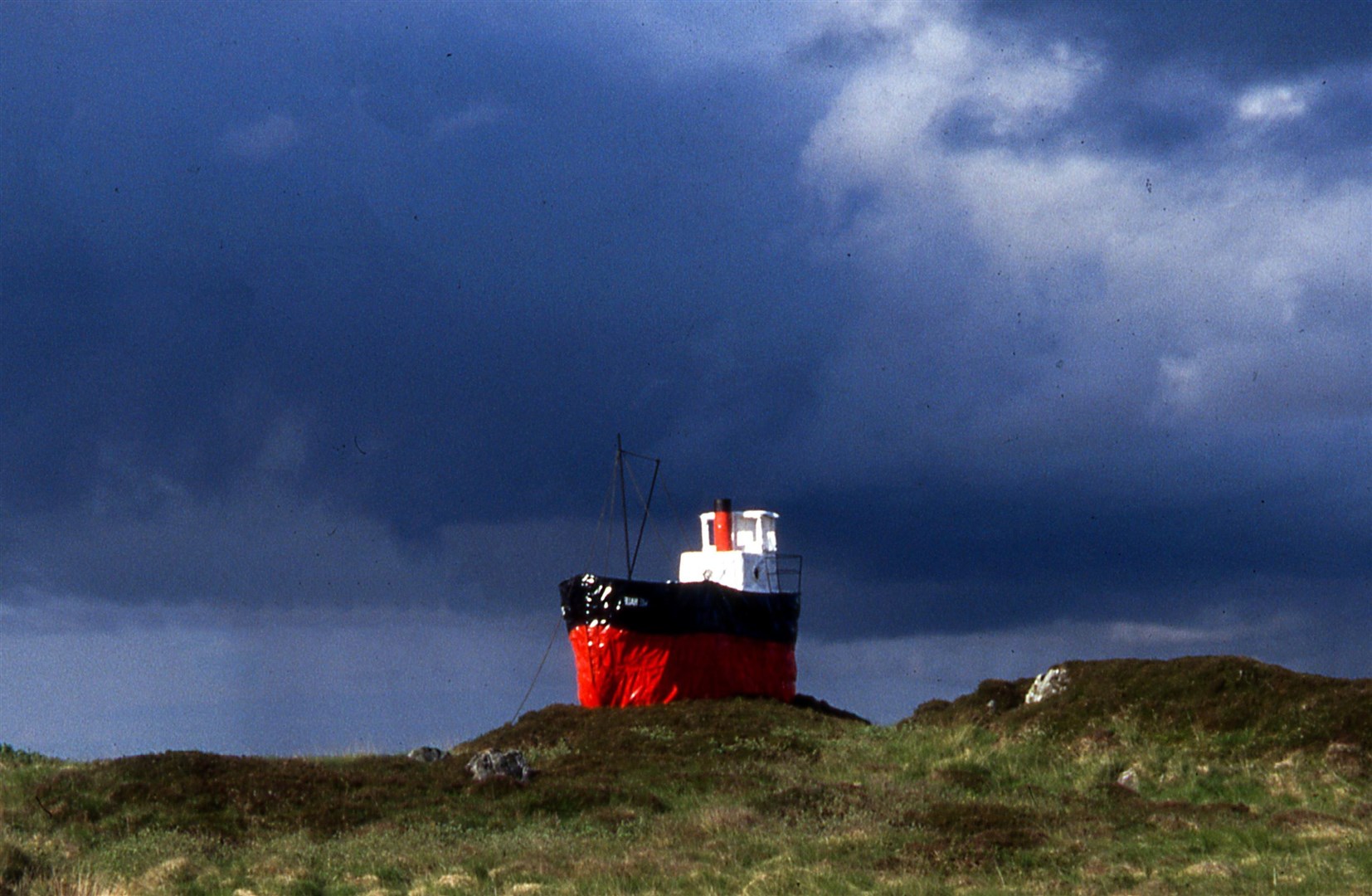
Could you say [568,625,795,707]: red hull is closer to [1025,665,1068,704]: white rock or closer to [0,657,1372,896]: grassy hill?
[0,657,1372,896]: grassy hill

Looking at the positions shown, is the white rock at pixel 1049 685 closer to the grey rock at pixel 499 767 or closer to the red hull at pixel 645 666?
the red hull at pixel 645 666

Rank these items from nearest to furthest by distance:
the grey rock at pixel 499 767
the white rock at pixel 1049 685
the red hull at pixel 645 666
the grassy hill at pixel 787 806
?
1. the grassy hill at pixel 787 806
2. the grey rock at pixel 499 767
3. the white rock at pixel 1049 685
4. the red hull at pixel 645 666

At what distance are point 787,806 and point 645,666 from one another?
1380cm

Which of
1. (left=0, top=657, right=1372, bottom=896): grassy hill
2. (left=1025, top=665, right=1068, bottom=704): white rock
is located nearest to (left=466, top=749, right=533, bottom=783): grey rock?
(left=0, top=657, right=1372, bottom=896): grassy hill

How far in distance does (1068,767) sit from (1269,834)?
7.03 meters

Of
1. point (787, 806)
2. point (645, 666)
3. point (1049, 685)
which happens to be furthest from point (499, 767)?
point (1049, 685)

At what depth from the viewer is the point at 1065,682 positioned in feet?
110

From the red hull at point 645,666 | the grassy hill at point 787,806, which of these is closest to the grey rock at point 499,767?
the grassy hill at point 787,806

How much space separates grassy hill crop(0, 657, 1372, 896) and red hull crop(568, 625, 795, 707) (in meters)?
1.74

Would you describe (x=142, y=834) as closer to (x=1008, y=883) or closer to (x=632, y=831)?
(x=632, y=831)

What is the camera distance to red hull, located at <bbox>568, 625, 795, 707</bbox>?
36188 mm

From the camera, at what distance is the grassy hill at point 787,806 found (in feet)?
57.8

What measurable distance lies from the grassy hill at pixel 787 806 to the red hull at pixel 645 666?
5.69 feet

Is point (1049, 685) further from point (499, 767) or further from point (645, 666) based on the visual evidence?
point (499, 767)
